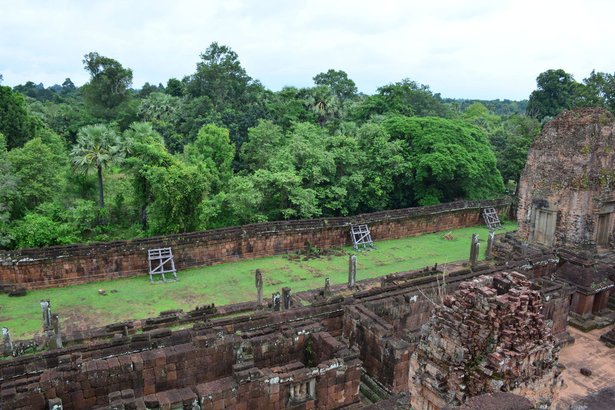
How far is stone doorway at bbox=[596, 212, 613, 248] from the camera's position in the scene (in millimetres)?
18000

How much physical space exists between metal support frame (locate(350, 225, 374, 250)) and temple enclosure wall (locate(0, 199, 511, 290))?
0.30 metres

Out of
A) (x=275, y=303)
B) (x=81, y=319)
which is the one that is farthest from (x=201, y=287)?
(x=275, y=303)

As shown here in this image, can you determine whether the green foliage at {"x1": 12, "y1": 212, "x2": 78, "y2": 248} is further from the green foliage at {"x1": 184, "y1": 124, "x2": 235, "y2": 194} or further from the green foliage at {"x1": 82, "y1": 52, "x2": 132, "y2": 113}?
the green foliage at {"x1": 82, "y1": 52, "x2": 132, "y2": 113}

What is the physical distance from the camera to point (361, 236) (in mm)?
23016

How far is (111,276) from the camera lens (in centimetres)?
1772

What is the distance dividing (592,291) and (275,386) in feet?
38.6

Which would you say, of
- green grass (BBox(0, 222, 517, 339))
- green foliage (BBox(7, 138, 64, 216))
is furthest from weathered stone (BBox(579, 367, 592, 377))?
green foliage (BBox(7, 138, 64, 216))

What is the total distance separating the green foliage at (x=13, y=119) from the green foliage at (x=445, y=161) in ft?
78.7

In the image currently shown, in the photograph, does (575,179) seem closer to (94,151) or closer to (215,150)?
(215,150)

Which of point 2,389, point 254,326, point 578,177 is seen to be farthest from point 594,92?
point 2,389

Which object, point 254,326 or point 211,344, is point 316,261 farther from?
point 211,344

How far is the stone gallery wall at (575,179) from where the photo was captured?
677 inches

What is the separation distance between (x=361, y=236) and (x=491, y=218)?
9580mm

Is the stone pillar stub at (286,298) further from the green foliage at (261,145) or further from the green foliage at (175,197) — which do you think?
the green foliage at (261,145)
